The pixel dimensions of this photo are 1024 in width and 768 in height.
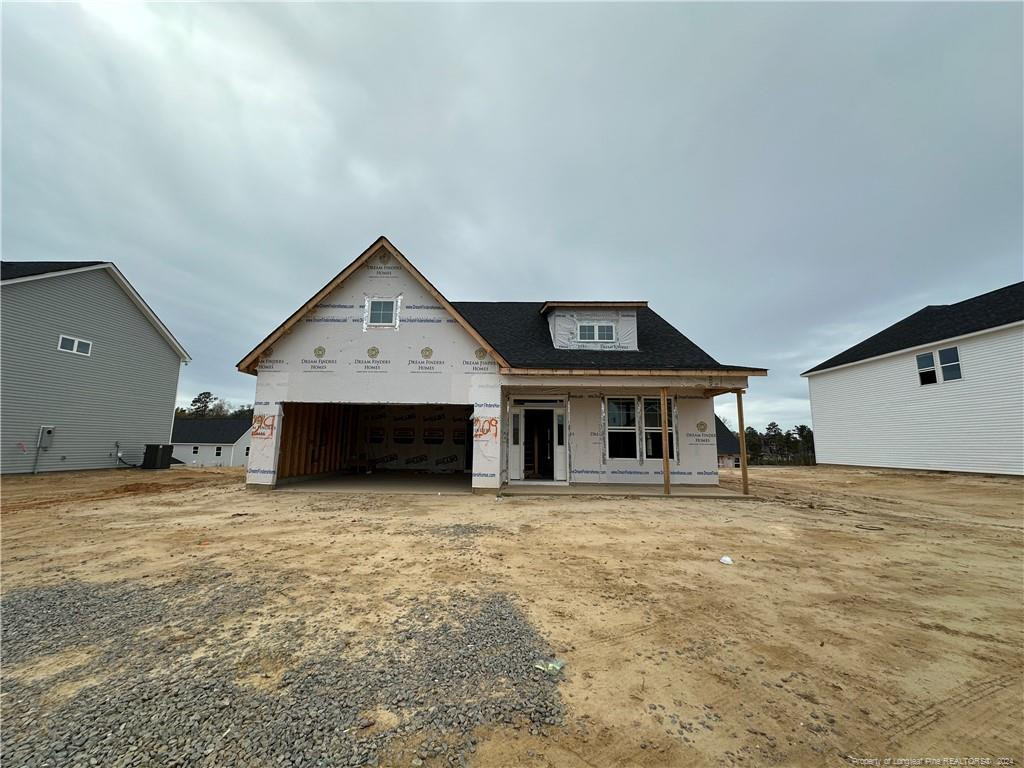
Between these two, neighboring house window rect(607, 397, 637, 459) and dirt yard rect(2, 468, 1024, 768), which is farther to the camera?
neighboring house window rect(607, 397, 637, 459)

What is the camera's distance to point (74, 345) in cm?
1627

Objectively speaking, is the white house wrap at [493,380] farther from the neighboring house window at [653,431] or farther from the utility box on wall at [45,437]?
the utility box on wall at [45,437]

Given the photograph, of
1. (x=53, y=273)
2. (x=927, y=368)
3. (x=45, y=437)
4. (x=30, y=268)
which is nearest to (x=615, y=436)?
(x=927, y=368)

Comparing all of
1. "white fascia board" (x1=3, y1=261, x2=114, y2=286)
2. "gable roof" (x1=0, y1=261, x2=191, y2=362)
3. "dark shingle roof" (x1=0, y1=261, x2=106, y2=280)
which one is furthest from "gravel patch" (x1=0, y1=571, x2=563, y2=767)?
"dark shingle roof" (x1=0, y1=261, x2=106, y2=280)

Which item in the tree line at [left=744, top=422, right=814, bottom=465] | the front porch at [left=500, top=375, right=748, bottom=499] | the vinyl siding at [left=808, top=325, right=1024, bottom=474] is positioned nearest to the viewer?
the front porch at [left=500, top=375, right=748, bottom=499]

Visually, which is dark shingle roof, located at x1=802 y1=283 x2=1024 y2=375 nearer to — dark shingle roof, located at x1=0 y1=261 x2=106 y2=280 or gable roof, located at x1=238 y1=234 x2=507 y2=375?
gable roof, located at x1=238 y1=234 x2=507 y2=375

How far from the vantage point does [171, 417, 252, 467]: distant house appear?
38344mm

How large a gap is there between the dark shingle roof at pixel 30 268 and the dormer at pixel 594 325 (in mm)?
Result: 19278

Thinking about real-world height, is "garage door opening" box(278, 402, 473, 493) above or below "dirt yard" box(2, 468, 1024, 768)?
above

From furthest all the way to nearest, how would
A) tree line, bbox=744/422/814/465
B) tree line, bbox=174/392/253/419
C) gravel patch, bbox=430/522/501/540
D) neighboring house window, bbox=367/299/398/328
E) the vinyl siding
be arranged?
tree line, bbox=174/392/253/419
tree line, bbox=744/422/814/465
the vinyl siding
neighboring house window, bbox=367/299/398/328
gravel patch, bbox=430/522/501/540

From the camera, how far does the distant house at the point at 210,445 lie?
38344mm

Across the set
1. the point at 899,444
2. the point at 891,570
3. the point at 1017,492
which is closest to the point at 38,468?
the point at 891,570

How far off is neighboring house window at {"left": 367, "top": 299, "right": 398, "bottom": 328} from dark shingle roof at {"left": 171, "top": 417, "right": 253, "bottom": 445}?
3578 cm

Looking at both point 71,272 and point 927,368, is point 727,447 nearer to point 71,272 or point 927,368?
point 927,368
